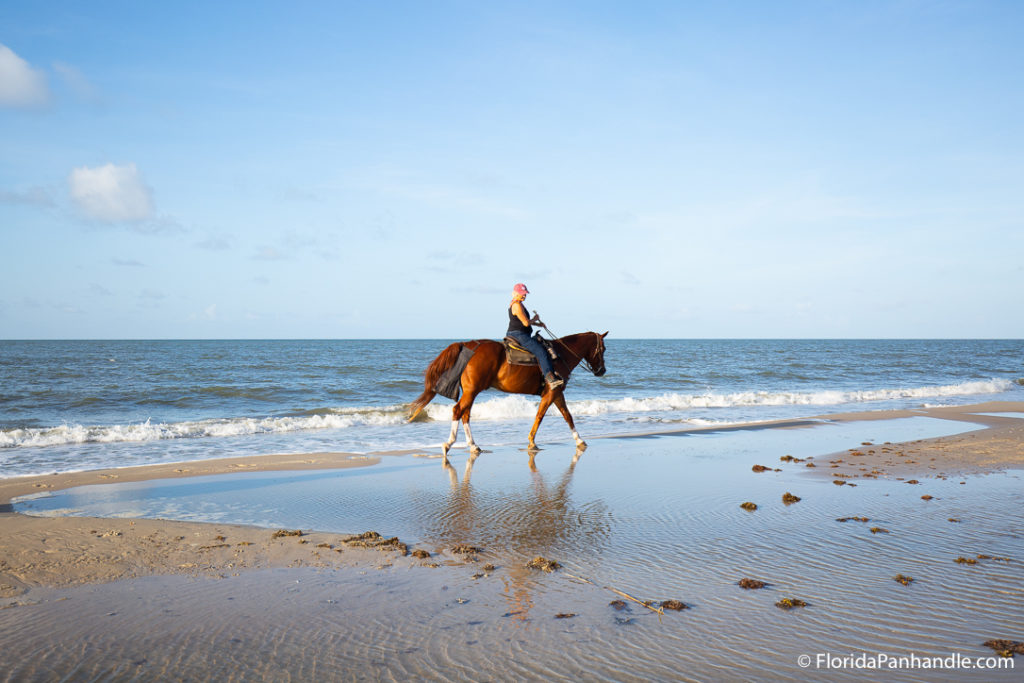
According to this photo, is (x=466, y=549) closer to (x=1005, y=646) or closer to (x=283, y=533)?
(x=283, y=533)

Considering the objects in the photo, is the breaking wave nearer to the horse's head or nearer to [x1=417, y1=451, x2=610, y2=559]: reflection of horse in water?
the horse's head

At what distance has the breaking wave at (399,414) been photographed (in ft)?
44.2

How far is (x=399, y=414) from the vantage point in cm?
1858

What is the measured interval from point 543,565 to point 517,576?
28cm

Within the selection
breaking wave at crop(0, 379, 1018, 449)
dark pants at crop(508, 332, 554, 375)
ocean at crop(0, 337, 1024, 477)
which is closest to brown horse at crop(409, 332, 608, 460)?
dark pants at crop(508, 332, 554, 375)

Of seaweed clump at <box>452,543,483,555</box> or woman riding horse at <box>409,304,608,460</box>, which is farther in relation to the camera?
woman riding horse at <box>409,304,608,460</box>

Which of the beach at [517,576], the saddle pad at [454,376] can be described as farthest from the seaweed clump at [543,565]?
the saddle pad at [454,376]

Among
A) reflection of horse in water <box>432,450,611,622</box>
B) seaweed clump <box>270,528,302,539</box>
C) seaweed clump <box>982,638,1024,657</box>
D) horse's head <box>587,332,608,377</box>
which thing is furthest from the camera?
horse's head <box>587,332,608,377</box>

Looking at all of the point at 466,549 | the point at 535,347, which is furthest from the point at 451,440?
the point at 466,549

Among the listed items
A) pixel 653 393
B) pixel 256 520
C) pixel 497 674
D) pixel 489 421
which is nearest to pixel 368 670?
pixel 497 674

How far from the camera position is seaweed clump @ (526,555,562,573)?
4802 mm

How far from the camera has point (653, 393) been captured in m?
26.7

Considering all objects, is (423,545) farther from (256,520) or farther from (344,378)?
(344,378)

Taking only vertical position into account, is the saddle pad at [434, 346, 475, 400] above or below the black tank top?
below
